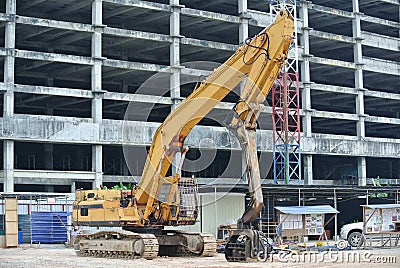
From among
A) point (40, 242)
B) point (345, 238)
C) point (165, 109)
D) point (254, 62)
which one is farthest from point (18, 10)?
point (254, 62)

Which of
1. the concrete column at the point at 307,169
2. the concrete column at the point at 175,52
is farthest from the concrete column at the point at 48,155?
the concrete column at the point at 307,169

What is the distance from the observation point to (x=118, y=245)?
28688mm

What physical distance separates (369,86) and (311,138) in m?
19.5

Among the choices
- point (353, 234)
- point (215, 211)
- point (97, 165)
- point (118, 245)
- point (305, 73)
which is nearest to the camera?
point (118, 245)

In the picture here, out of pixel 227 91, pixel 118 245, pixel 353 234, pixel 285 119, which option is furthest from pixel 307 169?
pixel 227 91

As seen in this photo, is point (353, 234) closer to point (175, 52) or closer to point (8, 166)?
point (8, 166)

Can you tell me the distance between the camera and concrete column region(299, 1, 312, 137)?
7075cm

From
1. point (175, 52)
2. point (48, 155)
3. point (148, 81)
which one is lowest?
point (48, 155)

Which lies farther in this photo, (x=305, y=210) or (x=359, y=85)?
(x=359, y=85)

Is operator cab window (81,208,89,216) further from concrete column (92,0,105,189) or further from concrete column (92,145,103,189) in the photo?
concrete column (92,0,105,189)

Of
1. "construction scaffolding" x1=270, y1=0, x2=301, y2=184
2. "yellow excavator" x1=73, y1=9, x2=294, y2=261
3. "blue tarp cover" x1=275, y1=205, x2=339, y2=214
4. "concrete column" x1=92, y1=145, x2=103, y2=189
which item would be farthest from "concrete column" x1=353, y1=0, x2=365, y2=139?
"yellow excavator" x1=73, y1=9, x2=294, y2=261

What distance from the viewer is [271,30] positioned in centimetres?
2581

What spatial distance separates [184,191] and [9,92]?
101ft

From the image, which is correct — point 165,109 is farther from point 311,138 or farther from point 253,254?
point 253,254
